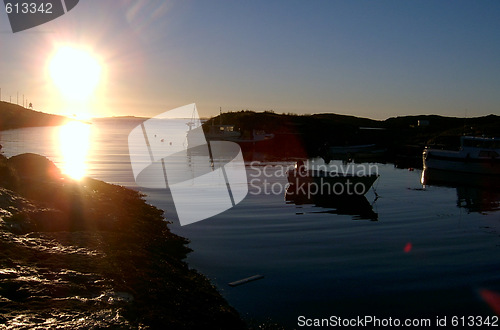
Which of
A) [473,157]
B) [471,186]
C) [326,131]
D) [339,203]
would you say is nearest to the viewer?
[339,203]

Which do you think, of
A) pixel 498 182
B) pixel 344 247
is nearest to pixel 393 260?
pixel 344 247

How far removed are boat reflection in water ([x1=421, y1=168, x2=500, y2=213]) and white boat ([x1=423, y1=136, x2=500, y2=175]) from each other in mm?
965

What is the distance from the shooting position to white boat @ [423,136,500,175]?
172 ft

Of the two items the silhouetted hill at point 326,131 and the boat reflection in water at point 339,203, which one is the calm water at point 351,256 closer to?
the boat reflection in water at point 339,203

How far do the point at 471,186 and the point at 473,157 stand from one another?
10.1m

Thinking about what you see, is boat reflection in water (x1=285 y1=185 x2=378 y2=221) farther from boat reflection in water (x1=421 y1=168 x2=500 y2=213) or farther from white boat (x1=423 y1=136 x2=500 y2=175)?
white boat (x1=423 y1=136 x2=500 y2=175)

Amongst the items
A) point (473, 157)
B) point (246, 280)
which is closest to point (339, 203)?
point (246, 280)

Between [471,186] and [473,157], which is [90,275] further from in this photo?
[473,157]

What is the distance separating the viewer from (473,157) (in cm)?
5353

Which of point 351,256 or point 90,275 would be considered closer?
point 90,275

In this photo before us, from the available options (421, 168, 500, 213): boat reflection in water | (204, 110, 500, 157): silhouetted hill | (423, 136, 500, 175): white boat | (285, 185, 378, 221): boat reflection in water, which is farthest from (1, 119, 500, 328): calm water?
(204, 110, 500, 157): silhouetted hill

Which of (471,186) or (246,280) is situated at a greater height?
(246,280)

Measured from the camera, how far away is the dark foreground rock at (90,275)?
8.64m

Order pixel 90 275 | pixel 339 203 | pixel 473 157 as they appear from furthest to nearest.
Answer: pixel 473 157, pixel 339 203, pixel 90 275
